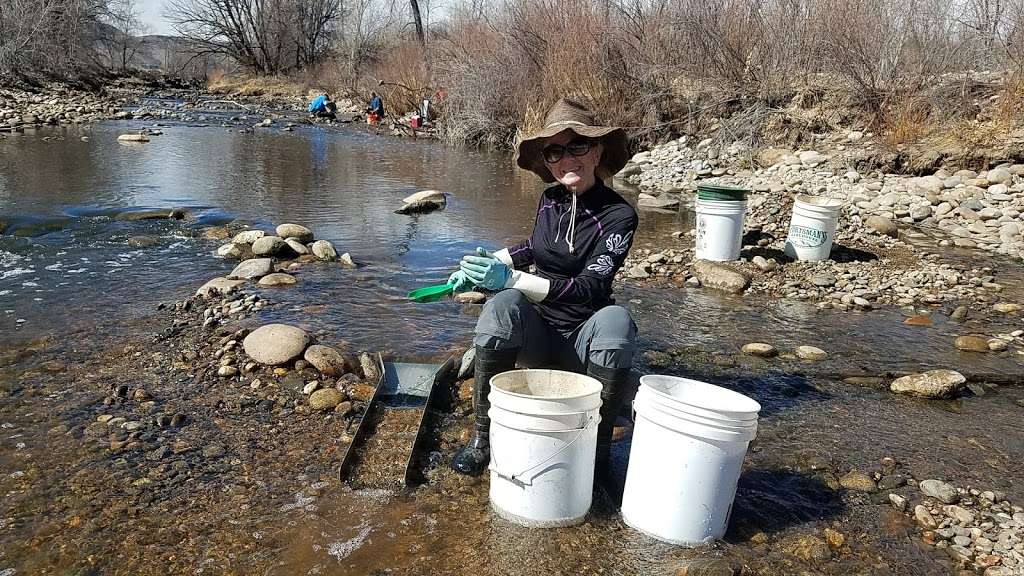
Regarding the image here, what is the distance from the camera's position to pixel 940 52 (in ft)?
36.3

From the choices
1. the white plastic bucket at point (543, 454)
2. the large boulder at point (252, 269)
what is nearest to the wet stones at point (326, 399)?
the white plastic bucket at point (543, 454)

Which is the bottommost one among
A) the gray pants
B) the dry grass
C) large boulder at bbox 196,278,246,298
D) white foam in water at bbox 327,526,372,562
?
white foam in water at bbox 327,526,372,562

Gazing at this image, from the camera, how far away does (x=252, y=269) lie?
5402 mm

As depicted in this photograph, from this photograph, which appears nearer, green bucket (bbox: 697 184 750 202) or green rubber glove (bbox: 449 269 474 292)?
green rubber glove (bbox: 449 269 474 292)

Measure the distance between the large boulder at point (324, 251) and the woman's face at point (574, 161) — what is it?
3.60 meters

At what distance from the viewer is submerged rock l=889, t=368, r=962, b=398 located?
12.0 ft

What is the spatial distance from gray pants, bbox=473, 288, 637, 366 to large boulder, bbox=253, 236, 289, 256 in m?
3.80

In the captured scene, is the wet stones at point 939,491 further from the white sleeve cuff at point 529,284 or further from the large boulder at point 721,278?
the large boulder at point 721,278

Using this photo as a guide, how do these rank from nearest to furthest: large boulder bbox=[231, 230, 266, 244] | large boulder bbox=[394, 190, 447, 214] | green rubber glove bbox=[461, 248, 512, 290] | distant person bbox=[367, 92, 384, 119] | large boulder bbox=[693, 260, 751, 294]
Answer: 1. green rubber glove bbox=[461, 248, 512, 290]
2. large boulder bbox=[693, 260, 751, 294]
3. large boulder bbox=[231, 230, 266, 244]
4. large boulder bbox=[394, 190, 447, 214]
5. distant person bbox=[367, 92, 384, 119]

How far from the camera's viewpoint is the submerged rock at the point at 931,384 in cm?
367

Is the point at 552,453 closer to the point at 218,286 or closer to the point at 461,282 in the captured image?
the point at 461,282

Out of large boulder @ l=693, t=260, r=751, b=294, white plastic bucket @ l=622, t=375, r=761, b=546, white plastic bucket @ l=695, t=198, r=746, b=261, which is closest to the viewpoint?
white plastic bucket @ l=622, t=375, r=761, b=546

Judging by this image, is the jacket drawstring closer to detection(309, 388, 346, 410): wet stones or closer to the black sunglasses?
the black sunglasses

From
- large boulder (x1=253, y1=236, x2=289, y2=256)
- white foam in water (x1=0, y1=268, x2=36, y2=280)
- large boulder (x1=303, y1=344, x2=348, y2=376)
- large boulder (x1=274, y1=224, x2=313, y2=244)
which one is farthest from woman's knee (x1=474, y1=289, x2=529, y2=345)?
white foam in water (x1=0, y1=268, x2=36, y2=280)
